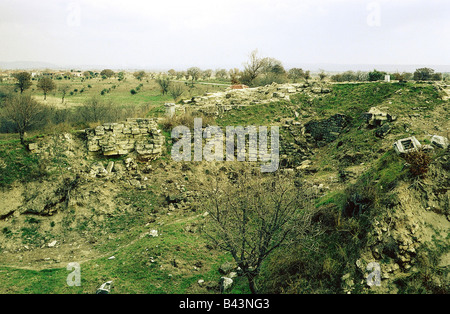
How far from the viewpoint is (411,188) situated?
7801 mm

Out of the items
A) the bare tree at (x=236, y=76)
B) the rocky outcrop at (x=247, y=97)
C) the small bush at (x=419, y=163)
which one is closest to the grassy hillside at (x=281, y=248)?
the small bush at (x=419, y=163)

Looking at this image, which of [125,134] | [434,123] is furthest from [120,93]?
[434,123]

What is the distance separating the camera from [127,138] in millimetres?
15531

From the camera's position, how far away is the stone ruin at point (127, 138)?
14742 mm

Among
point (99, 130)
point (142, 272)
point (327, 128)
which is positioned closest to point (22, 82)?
point (99, 130)

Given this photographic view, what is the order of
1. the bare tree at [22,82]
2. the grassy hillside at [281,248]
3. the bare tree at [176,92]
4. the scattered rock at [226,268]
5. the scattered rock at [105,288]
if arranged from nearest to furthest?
the grassy hillside at [281,248], the scattered rock at [105,288], the scattered rock at [226,268], the bare tree at [176,92], the bare tree at [22,82]

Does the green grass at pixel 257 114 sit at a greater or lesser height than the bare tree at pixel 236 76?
lesser

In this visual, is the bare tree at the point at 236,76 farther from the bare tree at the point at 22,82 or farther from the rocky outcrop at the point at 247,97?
the bare tree at the point at 22,82

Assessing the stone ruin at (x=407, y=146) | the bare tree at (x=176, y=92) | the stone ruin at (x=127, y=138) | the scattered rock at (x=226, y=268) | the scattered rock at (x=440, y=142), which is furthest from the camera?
the bare tree at (x=176, y=92)

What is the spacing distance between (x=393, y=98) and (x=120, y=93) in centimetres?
4138

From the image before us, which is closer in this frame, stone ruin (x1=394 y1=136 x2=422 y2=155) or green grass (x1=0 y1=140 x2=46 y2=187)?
stone ruin (x1=394 y1=136 x2=422 y2=155)

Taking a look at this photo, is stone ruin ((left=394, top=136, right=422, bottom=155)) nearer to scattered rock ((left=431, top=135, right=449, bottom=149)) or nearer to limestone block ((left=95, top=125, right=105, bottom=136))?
scattered rock ((left=431, top=135, right=449, bottom=149))

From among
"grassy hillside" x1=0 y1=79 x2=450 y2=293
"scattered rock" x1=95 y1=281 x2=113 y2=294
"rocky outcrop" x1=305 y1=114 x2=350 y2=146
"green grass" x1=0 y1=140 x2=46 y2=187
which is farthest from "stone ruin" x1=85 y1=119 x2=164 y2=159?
"rocky outcrop" x1=305 y1=114 x2=350 y2=146

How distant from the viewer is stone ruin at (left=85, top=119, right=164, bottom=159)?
14.7 metres
